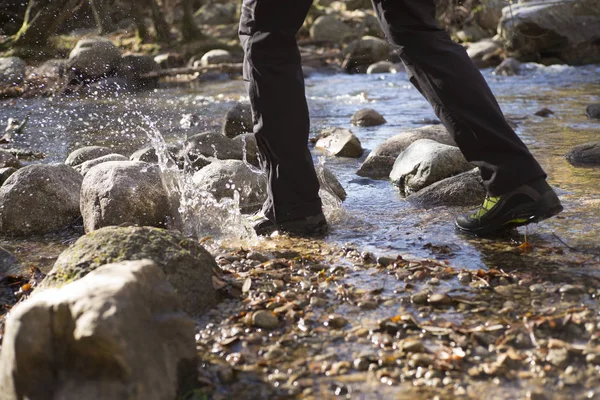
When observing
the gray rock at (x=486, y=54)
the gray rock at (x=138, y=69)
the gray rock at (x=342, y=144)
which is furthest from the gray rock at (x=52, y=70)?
the gray rock at (x=486, y=54)

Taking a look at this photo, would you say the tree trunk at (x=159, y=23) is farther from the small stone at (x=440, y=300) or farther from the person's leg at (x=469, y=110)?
the small stone at (x=440, y=300)

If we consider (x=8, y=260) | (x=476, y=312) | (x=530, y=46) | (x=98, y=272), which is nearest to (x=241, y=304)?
(x=98, y=272)

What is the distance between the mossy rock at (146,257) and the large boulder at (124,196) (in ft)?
3.67

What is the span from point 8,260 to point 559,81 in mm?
9365

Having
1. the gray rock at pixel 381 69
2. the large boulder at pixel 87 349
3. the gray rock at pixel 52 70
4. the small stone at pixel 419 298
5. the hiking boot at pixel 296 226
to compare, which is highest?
the large boulder at pixel 87 349

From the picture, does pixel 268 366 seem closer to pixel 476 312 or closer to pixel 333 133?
pixel 476 312

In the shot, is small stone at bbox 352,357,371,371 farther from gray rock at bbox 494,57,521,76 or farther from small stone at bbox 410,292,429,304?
gray rock at bbox 494,57,521,76

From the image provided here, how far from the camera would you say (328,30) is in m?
18.9

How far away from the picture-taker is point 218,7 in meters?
24.9

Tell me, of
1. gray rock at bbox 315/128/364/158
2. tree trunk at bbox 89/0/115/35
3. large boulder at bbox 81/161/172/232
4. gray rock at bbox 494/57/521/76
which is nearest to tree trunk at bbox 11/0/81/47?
tree trunk at bbox 89/0/115/35

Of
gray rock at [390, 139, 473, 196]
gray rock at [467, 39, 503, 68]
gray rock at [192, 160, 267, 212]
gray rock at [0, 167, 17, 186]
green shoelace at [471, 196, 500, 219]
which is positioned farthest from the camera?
gray rock at [467, 39, 503, 68]

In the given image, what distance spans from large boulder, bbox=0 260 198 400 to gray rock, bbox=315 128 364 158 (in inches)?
161

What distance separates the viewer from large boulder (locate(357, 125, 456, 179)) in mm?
5164

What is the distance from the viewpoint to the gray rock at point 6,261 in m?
Result: 3.31
